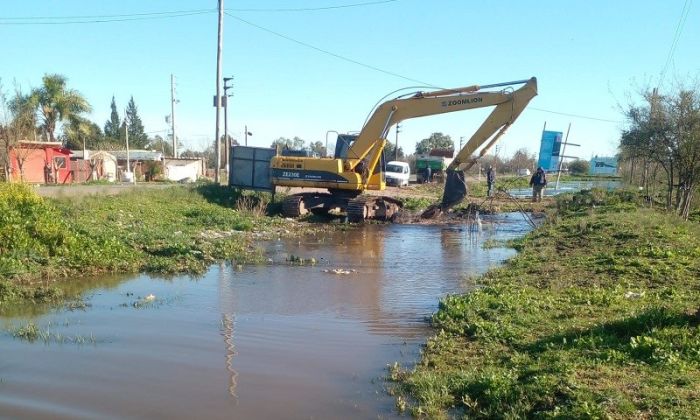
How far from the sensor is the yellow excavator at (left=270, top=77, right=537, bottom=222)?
20922 mm

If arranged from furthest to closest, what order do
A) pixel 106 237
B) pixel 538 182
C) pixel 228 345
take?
1. pixel 538 182
2. pixel 106 237
3. pixel 228 345

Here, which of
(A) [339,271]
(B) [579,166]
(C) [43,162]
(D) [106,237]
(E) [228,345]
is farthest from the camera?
(B) [579,166]

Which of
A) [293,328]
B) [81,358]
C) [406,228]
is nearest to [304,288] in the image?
[293,328]

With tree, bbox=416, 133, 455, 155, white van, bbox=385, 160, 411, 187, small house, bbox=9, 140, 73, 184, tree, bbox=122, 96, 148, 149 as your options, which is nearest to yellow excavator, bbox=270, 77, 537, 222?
small house, bbox=9, 140, 73, 184

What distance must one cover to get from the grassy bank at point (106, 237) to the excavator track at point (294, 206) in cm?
218

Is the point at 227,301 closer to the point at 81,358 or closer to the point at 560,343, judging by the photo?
the point at 81,358

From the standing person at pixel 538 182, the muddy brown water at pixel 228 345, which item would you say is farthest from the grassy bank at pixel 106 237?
the standing person at pixel 538 182

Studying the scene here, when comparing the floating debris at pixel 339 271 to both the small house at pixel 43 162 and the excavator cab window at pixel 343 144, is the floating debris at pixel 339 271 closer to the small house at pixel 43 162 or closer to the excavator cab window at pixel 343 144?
the excavator cab window at pixel 343 144

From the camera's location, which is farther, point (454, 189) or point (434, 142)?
point (434, 142)

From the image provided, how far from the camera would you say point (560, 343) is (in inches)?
263

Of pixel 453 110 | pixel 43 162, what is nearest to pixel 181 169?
pixel 43 162

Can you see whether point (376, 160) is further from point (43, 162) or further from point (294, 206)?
point (43, 162)

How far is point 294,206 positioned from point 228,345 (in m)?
15.6

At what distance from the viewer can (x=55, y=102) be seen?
45.1 meters
